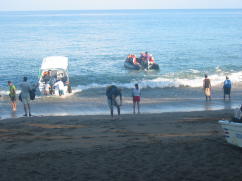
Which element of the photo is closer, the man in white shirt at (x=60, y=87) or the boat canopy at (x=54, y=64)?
the man in white shirt at (x=60, y=87)

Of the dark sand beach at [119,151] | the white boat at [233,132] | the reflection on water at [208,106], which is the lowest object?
the dark sand beach at [119,151]

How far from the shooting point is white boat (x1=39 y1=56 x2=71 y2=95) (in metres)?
21.5

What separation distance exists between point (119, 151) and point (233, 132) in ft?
8.46

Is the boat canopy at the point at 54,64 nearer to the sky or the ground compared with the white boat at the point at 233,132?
nearer to the sky

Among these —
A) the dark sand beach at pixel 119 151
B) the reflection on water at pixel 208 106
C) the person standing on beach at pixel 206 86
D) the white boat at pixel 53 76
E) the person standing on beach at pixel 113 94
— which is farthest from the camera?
the white boat at pixel 53 76

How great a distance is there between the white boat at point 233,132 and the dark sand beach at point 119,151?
0.72ft

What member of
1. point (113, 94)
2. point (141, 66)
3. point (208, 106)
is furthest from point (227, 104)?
point (141, 66)

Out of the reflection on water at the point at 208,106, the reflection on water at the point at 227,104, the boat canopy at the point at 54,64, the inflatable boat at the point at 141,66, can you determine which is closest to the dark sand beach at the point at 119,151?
the reflection on water at the point at 208,106

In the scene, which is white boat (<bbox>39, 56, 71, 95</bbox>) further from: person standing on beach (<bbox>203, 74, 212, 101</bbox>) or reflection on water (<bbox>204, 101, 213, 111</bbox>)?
reflection on water (<bbox>204, 101, 213, 111</bbox>)

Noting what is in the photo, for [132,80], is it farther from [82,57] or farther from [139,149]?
[139,149]

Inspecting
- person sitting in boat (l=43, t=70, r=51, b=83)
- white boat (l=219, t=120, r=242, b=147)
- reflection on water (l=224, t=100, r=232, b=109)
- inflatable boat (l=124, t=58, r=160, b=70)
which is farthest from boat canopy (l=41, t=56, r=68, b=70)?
Result: white boat (l=219, t=120, r=242, b=147)

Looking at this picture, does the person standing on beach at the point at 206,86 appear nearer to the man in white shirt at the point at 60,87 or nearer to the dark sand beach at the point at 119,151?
the dark sand beach at the point at 119,151

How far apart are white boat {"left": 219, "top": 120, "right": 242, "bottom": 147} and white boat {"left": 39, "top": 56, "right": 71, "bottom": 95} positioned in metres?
13.9

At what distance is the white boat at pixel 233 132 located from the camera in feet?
27.1
